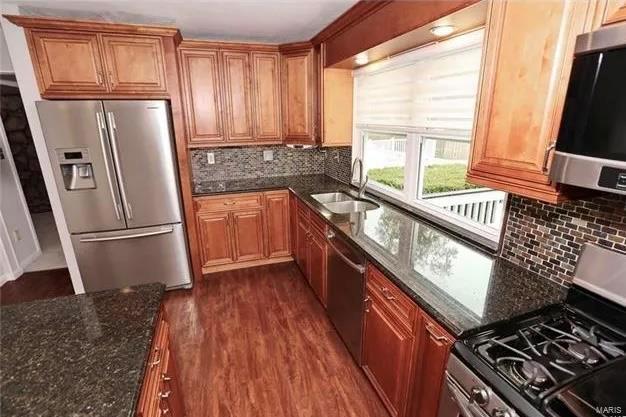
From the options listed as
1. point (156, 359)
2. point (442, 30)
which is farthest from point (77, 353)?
point (442, 30)

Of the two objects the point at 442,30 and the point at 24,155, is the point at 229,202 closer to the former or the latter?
the point at 442,30

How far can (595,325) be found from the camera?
114 cm

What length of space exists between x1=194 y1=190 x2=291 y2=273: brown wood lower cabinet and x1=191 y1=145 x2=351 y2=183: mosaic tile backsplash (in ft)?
1.73

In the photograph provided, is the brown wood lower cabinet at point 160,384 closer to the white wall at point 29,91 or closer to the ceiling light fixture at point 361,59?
the white wall at point 29,91

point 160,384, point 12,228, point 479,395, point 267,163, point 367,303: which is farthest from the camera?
point 267,163

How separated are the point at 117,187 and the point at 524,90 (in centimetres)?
286

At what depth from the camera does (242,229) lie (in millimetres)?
3289

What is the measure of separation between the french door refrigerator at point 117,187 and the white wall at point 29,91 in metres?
0.15

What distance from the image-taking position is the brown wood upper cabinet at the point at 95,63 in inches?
92.4

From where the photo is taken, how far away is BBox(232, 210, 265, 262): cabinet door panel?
3258 mm

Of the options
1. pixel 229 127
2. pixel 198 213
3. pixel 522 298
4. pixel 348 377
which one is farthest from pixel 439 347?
pixel 229 127

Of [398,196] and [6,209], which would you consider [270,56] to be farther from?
[6,209]

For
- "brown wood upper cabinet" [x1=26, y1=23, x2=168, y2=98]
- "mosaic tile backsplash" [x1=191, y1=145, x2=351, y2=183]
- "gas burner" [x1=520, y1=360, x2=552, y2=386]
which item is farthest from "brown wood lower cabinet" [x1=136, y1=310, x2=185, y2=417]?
"mosaic tile backsplash" [x1=191, y1=145, x2=351, y2=183]

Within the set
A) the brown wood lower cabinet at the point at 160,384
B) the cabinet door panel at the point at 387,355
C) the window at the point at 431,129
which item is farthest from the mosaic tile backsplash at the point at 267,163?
the brown wood lower cabinet at the point at 160,384
